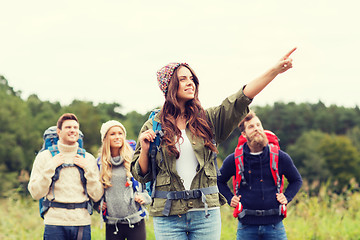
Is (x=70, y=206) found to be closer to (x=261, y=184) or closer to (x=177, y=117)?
(x=261, y=184)

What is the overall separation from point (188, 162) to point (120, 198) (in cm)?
231

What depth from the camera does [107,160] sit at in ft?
18.7

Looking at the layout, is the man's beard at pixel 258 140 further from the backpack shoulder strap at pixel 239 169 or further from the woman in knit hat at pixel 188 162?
the woman in knit hat at pixel 188 162

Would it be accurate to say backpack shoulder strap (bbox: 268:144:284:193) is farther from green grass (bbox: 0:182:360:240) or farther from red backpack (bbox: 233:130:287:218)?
green grass (bbox: 0:182:360:240)

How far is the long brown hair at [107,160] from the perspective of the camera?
5.62m

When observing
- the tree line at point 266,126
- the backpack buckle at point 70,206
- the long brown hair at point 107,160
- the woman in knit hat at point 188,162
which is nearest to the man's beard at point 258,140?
the woman in knit hat at point 188,162

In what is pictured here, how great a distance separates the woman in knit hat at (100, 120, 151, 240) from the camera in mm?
5605

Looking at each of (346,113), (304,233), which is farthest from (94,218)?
(346,113)

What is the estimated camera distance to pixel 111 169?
226 inches

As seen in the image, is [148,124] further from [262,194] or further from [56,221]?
[56,221]

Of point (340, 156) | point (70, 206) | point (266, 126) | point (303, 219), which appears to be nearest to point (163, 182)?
point (70, 206)

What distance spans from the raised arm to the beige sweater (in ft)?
8.74

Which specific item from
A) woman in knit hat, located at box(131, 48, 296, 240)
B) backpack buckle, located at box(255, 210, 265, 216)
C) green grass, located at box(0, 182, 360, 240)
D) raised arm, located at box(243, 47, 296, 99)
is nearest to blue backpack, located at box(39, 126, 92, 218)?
backpack buckle, located at box(255, 210, 265, 216)

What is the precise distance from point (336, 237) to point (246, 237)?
343 cm
